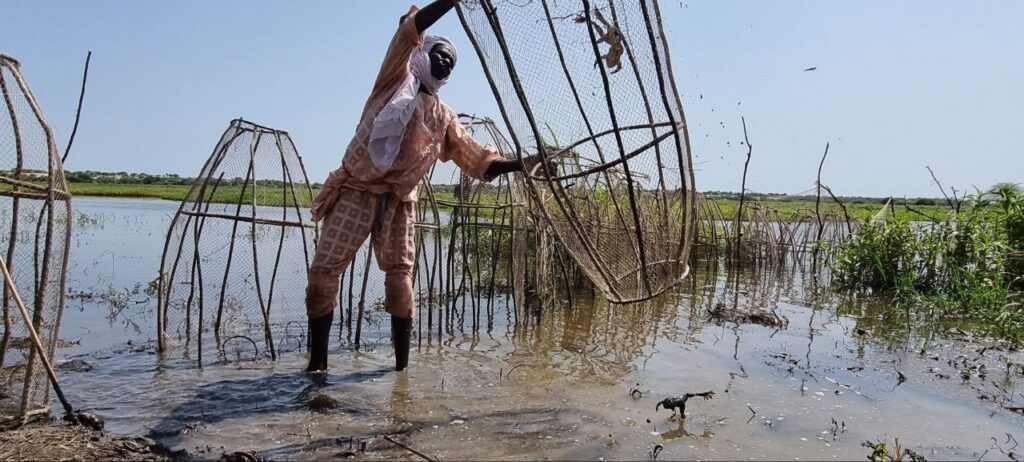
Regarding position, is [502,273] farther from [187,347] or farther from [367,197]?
[367,197]

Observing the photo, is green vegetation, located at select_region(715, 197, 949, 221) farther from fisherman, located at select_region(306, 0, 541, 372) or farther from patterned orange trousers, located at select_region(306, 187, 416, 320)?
patterned orange trousers, located at select_region(306, 187, 416, 320)

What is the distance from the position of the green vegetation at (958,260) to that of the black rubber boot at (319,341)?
5.88 metres

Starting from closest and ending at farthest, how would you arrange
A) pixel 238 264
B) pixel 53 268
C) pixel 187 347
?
pixel 53 268 → pixel 187 347 → pixel 238 264

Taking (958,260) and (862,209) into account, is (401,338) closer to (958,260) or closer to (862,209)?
(958,260)

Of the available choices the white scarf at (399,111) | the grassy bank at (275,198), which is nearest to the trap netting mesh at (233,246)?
the grassy bank at (275,198)

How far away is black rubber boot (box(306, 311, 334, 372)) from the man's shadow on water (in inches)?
3.1

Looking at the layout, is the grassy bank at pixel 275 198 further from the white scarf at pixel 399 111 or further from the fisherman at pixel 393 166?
the white scarf at pixel 399 111

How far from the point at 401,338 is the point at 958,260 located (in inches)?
296

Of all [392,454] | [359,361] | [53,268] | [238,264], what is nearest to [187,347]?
[359,361]

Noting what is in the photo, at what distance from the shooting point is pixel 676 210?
4691 mm

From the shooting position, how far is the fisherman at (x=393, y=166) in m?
3.64

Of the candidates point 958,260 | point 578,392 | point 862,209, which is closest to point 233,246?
point 578,392

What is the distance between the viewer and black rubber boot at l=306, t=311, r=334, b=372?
4.00 meters

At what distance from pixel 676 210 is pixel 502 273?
568 centimetres
